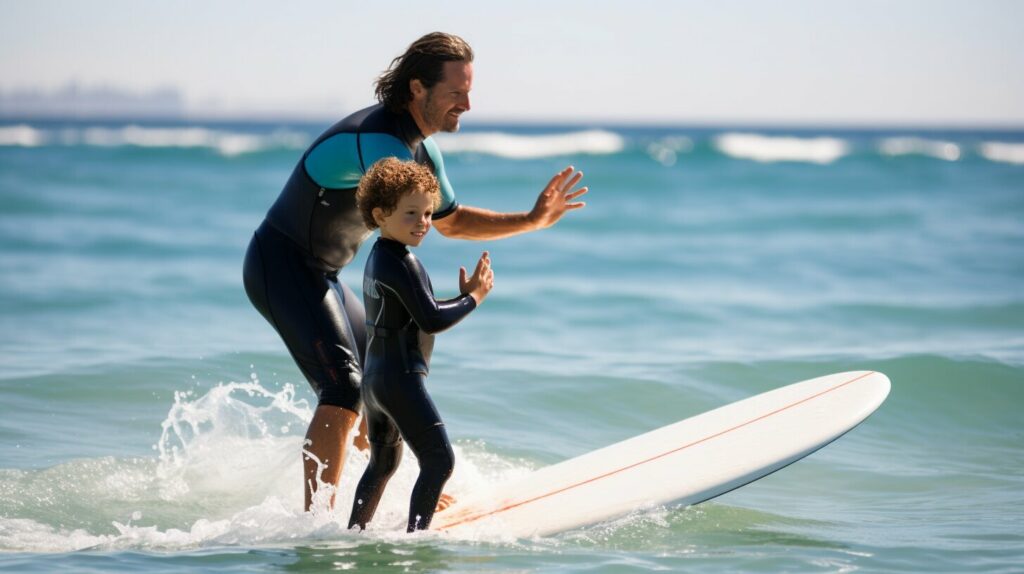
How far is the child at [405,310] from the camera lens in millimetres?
3684

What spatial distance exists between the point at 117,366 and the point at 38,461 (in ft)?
7.31

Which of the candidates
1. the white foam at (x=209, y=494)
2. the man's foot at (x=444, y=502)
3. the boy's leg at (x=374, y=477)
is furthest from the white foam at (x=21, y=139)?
the boy's leg at (x=374, y=477)

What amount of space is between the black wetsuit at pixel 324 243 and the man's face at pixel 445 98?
0.07 meters

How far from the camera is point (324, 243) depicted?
4242 mm

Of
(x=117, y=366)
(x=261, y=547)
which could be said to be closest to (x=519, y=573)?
(x=261, y=547)

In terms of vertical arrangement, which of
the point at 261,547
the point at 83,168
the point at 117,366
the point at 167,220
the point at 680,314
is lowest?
the point at 261,547

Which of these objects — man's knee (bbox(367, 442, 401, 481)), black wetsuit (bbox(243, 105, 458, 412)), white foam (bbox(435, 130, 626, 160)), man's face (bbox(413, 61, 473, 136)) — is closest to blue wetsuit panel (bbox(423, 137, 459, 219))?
black wetsuit (bbox(243, 105, 458, 412))

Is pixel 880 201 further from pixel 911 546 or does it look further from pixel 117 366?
pixel 911 546

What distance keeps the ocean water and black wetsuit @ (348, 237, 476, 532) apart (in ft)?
1.04

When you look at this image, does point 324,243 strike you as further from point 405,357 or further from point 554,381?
point 554,381

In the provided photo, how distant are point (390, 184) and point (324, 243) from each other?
646 millimetres

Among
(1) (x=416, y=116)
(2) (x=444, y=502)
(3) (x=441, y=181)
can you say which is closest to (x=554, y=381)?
(2) (x=444, y=502)

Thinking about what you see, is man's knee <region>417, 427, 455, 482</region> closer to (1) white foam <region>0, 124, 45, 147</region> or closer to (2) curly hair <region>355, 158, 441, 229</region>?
(2) curly hair <region>355, 158, 441, 229</region>

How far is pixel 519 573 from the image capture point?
12.0 ft
